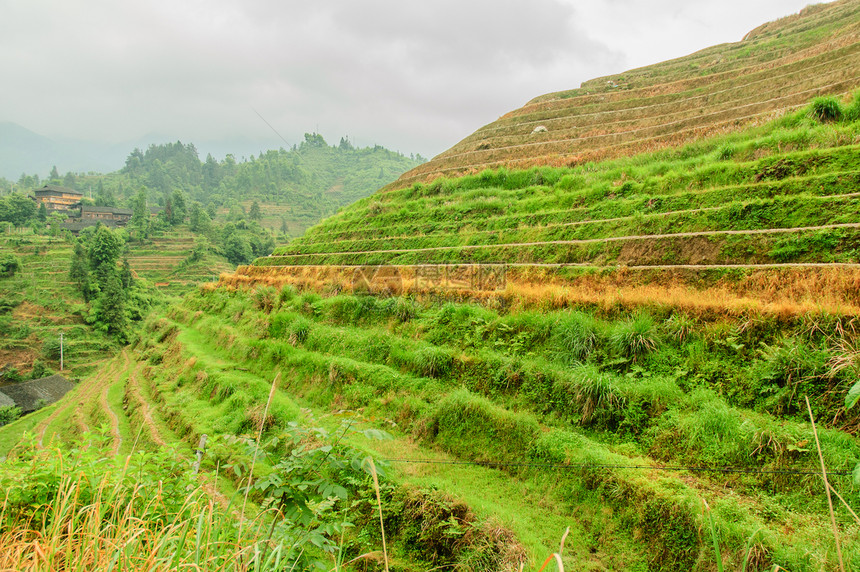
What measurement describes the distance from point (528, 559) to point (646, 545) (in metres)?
1.26

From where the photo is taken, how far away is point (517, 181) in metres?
18.2

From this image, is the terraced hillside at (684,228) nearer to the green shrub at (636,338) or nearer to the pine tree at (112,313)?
the green shrub at (636,338)

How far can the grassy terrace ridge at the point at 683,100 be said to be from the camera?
1461cm

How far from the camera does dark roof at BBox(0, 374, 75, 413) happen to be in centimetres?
2673

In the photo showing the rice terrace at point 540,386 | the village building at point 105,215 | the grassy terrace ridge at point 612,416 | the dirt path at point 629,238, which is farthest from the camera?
the village building at point 105,215

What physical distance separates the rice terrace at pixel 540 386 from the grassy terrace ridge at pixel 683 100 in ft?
0.70

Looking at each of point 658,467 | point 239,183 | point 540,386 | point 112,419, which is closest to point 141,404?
point 112,419

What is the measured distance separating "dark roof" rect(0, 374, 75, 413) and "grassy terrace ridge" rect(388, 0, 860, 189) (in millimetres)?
28327

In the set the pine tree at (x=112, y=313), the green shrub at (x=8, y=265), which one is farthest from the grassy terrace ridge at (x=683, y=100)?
the green shrub at (x=8, y=265)

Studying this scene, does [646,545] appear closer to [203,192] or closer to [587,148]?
[587,148]

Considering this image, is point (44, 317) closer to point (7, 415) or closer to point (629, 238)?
point (7, 415)

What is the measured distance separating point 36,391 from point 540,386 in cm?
3706

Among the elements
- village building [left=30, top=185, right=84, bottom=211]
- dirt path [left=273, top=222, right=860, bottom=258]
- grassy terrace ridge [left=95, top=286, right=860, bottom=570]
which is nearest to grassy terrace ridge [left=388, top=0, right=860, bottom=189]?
dirt path [left=273, top=222, right=860, bottom=258]

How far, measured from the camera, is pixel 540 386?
6.65 metres
